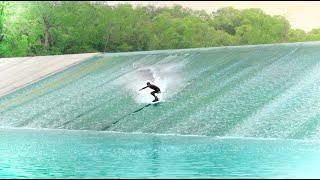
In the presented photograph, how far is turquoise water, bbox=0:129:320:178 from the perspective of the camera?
10.9 m

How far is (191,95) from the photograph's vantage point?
21.9 meters

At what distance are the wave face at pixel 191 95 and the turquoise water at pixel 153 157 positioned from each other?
5.35ft

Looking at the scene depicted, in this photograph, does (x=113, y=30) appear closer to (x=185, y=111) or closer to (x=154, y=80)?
(x=154, y=80)

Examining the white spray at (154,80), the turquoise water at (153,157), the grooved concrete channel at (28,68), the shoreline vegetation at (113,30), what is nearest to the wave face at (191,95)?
the white spray at (154,80)

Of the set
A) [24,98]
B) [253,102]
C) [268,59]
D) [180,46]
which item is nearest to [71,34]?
[180,46]

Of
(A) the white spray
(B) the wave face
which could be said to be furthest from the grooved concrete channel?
(A) the white spray

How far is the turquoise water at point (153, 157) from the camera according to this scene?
430 inches

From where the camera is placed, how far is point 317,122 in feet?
57.6

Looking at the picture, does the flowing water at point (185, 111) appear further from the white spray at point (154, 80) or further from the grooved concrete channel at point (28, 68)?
the grooved concrete channel at point (28, 68)

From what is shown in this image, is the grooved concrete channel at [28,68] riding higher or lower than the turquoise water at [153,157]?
higher

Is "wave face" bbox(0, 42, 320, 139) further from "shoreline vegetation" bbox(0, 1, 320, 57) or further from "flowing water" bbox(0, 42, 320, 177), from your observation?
"shoreline vegetation" bbox(0, 1, 320, 57)

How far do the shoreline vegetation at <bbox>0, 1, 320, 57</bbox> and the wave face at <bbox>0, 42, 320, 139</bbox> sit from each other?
20.1 meters

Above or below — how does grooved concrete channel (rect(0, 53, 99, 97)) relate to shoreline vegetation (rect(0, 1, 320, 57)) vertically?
below

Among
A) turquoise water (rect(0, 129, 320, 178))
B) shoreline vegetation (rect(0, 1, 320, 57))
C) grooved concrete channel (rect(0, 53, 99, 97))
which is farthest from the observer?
shoreline vegetation (rect(0, 1, 320, 57))
